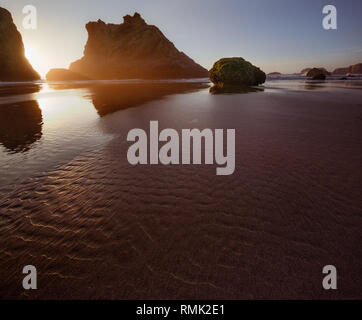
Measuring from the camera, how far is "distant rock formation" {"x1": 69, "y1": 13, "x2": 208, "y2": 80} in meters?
125

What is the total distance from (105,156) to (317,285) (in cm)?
551

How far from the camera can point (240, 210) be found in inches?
133

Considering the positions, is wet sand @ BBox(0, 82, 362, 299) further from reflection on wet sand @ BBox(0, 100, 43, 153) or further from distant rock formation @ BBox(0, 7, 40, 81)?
distant rock formation @ BBox(0, 7, 40, 81)

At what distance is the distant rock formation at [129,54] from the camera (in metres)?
125

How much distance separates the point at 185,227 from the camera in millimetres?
3020

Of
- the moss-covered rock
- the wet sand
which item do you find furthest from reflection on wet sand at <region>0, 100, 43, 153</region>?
the moss-covered rock

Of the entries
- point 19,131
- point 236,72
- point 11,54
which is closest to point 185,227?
point 19,131

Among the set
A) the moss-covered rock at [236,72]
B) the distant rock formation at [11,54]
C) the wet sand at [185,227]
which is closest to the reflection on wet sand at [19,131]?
the wet sand at [185,227]

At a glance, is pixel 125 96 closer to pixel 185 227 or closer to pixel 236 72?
pixel 236 72

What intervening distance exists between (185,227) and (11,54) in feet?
390

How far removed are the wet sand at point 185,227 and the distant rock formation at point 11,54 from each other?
102 m
